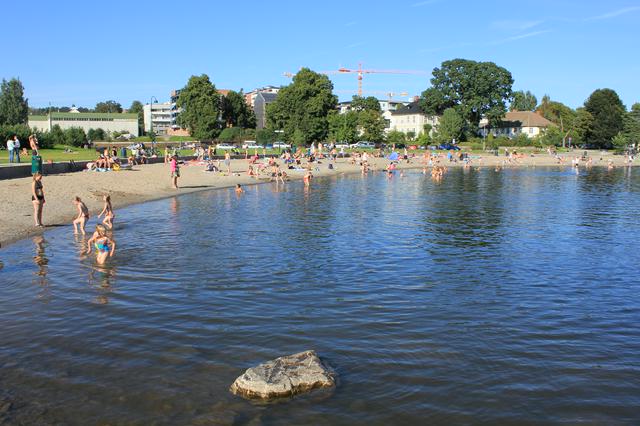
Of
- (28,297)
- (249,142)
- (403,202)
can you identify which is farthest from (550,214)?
(249,142)

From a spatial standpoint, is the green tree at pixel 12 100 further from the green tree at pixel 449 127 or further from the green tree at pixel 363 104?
the green tree at pixel 449 127

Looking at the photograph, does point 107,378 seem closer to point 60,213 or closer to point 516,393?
point 516,393

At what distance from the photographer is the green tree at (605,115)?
10825 cm

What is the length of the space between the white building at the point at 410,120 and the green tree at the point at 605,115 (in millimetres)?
33340

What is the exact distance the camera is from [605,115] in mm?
108938

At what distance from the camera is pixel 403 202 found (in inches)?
1234

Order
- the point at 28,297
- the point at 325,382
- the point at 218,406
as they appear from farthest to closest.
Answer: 1. the point at 28,297
2. the point at 325,382
3. the point at 218,406

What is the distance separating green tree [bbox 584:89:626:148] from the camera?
108 metres

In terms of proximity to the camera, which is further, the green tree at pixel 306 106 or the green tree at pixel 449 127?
the green tree at pixel 449 127

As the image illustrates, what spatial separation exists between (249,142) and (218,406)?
9213 cm

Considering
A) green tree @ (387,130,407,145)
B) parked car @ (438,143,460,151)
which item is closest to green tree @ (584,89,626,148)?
parked car @ (438,143,460,151)

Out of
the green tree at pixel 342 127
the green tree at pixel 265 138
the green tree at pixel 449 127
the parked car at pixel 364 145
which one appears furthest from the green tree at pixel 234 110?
the green tree at pixel 449 127

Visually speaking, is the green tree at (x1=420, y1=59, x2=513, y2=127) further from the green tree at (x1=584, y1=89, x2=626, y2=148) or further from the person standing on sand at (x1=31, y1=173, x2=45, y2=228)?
the person standing on sand at (x1=31, y1=173, x2=45, y2=228)

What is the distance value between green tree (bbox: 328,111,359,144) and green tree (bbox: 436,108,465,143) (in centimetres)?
1529
